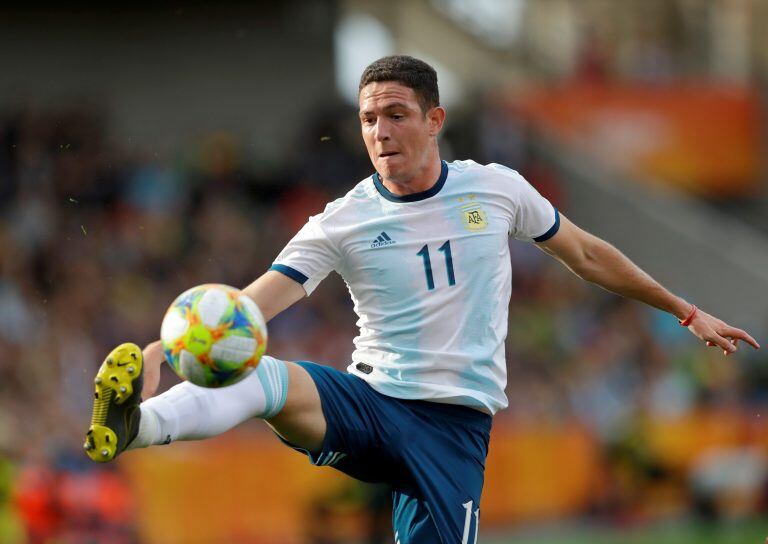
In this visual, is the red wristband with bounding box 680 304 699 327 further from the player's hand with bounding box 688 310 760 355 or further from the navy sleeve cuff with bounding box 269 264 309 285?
the navy sleeve cuff with bounding box 269 264 309 285

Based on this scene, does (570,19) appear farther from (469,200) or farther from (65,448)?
(469,200)

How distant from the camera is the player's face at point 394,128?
6117 mm

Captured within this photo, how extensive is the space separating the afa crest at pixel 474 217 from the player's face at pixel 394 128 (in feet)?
1.00

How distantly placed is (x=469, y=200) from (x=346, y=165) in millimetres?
9610

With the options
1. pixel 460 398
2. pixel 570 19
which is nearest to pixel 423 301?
pixel 460 398

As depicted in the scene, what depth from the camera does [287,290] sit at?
6074 mm

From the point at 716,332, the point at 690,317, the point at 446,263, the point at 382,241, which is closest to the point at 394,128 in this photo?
the point at 382,241

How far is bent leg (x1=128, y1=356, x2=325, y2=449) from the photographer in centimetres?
564

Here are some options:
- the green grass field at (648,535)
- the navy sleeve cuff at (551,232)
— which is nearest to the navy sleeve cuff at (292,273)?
the navy sleeve cuff at (551,232)

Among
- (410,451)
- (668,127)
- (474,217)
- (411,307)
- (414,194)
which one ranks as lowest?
(410,451)

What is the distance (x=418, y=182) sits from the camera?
6289 mm

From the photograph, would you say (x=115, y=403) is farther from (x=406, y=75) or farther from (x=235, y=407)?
(x=406, y=75)

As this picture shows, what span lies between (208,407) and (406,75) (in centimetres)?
173

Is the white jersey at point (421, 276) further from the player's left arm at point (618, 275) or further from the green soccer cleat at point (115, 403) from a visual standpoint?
the green soccer cleat at point (115, 403)
